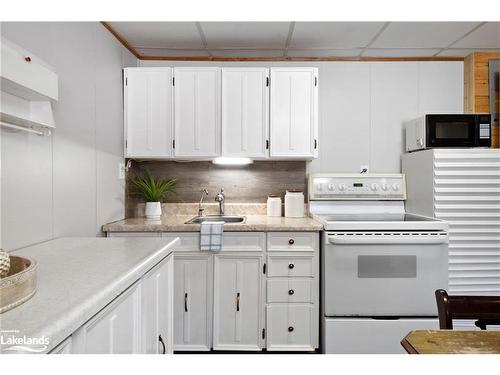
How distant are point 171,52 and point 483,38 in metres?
2.42

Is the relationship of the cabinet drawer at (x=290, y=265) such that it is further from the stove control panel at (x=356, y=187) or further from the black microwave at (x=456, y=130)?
the black microwave at (x=456, y=130)

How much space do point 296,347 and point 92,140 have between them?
1874mm

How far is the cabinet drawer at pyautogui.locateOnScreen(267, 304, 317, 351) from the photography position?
7.46 feet

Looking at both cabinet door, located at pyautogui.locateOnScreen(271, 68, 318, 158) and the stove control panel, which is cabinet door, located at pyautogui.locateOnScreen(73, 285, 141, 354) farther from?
the stove control panel

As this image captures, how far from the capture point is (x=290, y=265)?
7.44 ft

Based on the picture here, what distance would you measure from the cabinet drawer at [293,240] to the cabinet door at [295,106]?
0.65 metres

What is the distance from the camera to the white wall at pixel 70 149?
4.56 feet

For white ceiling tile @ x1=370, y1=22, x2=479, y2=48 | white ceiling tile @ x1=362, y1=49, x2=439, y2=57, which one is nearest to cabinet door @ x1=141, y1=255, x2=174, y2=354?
white ceiling tile @ x1=370, y1=22, x2=479, y2=48

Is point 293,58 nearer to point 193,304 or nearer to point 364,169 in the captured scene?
point 364,169

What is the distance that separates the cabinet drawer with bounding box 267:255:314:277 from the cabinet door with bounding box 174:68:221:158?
93cm

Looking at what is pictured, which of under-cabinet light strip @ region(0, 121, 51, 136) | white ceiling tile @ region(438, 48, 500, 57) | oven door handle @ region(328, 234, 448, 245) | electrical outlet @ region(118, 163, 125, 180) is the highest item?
white ceiling tile @ region(438, 48, 500, 57)

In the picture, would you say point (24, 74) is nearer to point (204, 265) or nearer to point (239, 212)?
point (204, 265)

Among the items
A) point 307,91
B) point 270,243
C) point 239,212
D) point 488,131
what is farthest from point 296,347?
point 488,131

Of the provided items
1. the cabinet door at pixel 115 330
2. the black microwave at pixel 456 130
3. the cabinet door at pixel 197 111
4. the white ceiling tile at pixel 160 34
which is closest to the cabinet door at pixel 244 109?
the cabinet door at pixel 197 111
